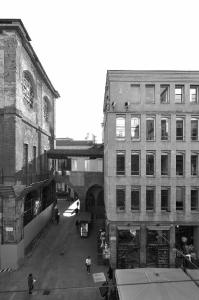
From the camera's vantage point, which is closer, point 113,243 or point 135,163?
point 113,243

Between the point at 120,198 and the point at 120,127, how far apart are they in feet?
20.9

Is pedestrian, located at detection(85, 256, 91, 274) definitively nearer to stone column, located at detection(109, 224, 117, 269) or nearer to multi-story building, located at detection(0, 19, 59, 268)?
stone column, located at detection(109, 224, 117, 269)

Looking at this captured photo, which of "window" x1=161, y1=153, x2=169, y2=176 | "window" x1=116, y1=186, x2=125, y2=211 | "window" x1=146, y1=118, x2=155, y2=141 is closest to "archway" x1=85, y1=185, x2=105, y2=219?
"window" x1=116, y1=186, x2=125, y2=211

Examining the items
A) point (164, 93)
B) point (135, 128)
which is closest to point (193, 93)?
point (164, 93)

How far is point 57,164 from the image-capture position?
3988 cm

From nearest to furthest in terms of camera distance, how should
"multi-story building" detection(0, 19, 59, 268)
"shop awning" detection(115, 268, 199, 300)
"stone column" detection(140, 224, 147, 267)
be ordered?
1. "shop awning" detection(115, 268, 199, 300)
2. "multi-story building" detection(0, 19, 59, 268)
3. "stone column" detection(140, 224, 147, 267)

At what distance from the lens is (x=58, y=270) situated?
1844 centimetres

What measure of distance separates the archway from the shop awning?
22855 millimetres

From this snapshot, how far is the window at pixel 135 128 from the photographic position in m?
20.2

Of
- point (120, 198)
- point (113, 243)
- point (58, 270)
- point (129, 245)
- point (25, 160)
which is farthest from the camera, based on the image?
point (25, 160)

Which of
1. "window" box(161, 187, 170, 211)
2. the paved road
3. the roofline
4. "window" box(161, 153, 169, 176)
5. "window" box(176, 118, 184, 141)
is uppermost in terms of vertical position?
the roofline

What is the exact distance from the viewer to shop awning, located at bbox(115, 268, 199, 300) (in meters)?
10.1

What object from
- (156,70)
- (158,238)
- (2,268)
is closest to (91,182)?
(158,238)

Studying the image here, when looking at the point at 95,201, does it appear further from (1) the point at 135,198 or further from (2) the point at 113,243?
(1) the point at 135,198
